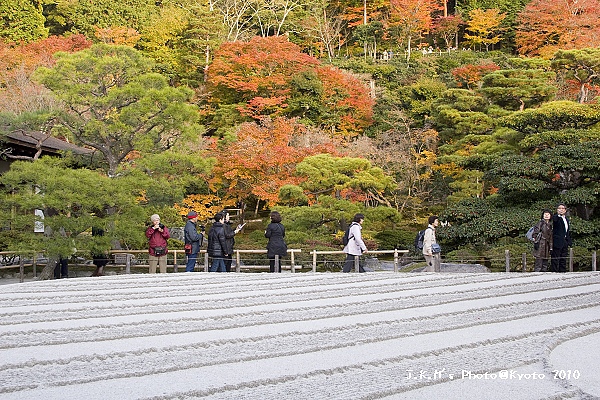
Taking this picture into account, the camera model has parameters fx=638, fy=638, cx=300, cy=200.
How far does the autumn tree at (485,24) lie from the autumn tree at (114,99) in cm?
2297

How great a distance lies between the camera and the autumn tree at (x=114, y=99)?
Result: 475 inches

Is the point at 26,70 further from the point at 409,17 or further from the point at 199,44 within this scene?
the point at 409,17

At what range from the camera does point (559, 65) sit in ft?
50.3

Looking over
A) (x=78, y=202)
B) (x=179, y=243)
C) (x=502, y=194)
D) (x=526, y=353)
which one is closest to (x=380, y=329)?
(x=526, y=353)

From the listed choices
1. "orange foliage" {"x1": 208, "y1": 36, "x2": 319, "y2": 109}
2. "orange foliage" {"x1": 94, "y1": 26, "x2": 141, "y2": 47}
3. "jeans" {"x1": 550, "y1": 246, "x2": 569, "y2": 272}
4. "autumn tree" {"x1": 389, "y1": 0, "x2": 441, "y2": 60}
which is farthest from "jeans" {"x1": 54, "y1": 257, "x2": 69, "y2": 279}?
"autumn tree" {"x1": 389, "y1": 0, "x2": 441, "y2": 60}

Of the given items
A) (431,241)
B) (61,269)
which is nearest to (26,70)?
(61,269)

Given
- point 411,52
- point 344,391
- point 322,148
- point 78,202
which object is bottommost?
point 344,391

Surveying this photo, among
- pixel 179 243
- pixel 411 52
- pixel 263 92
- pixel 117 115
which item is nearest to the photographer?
pixel 117 115

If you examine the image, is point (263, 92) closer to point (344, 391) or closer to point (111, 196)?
point (111, 196)

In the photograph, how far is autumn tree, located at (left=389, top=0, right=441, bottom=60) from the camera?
30.7 m

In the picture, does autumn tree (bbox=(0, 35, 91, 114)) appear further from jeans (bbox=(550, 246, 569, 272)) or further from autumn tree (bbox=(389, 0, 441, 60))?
autumn tree (bbox=(389, 0, 441, 60))

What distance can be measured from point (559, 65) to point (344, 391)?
45.7ft

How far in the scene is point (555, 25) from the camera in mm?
28281

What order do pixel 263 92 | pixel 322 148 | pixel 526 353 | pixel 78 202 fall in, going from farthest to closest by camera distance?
pixel 263 92 < pixel 322 148 < pixel 78 202 < pixel 526 353
